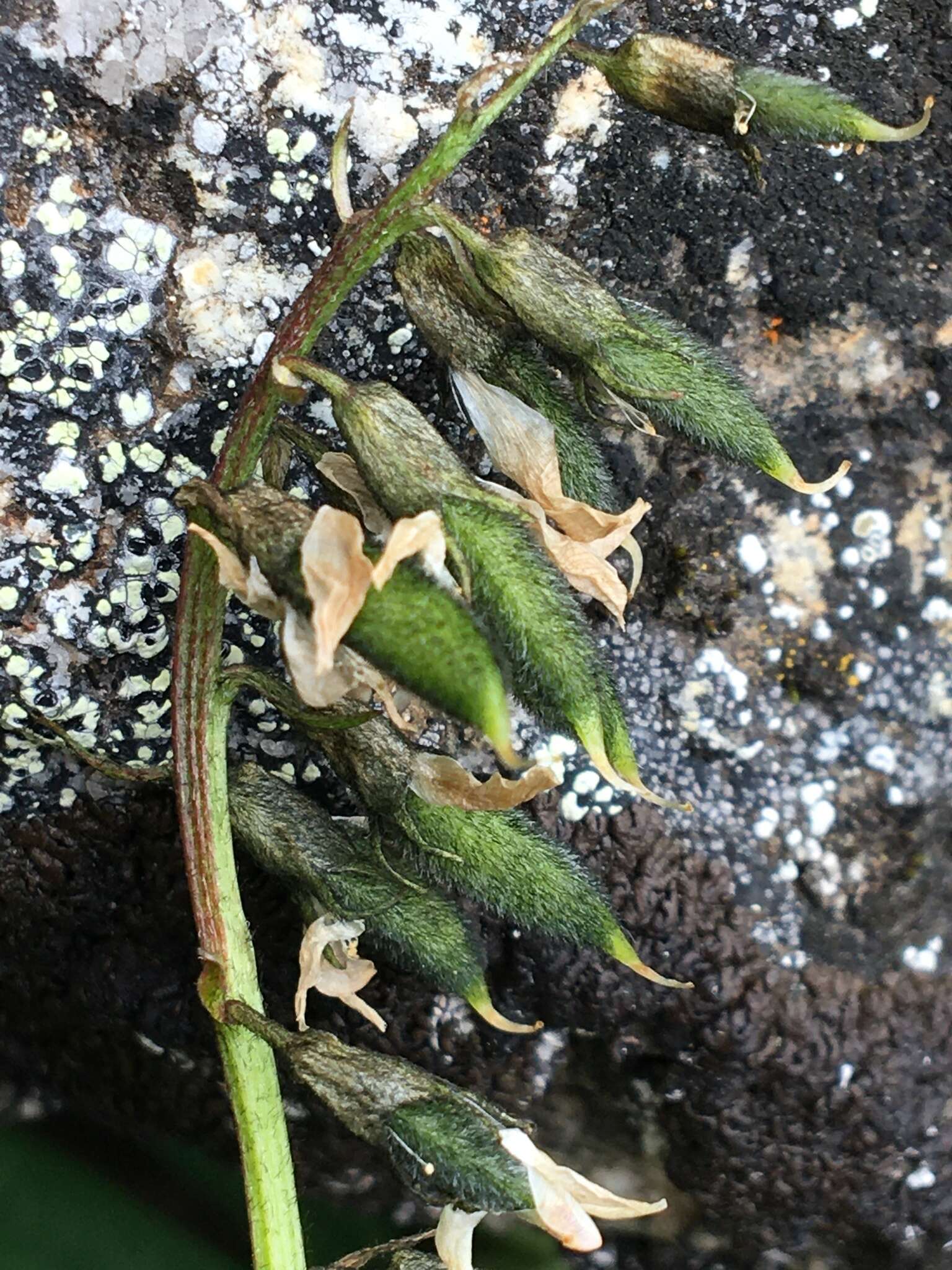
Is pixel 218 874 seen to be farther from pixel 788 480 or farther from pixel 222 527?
pixel 788 480

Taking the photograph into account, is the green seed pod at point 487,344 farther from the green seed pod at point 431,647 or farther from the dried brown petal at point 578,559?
the green seed pod at point 431,647

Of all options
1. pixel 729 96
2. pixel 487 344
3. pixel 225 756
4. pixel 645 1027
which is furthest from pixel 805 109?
pixel 645 1027

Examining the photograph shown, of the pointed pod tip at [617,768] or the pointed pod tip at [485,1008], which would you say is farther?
the pointed pod tip at [485,1008]

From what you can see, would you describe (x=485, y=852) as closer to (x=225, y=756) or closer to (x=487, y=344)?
A: (x=225, y=756)

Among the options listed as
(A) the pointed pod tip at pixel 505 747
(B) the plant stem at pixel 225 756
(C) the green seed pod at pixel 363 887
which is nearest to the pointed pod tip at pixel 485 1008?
(C) the green seed pod at pixel 363 887

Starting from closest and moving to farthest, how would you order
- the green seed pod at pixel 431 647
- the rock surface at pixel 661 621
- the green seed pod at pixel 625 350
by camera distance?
the green seed pod at pixel 431 647 → the green seed pod at pixel 625 350 → the rock surface at pixel 661 621

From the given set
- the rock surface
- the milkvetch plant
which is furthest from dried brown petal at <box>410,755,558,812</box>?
the rock surface

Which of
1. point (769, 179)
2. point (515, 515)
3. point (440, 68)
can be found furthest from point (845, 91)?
point (515, 515)
